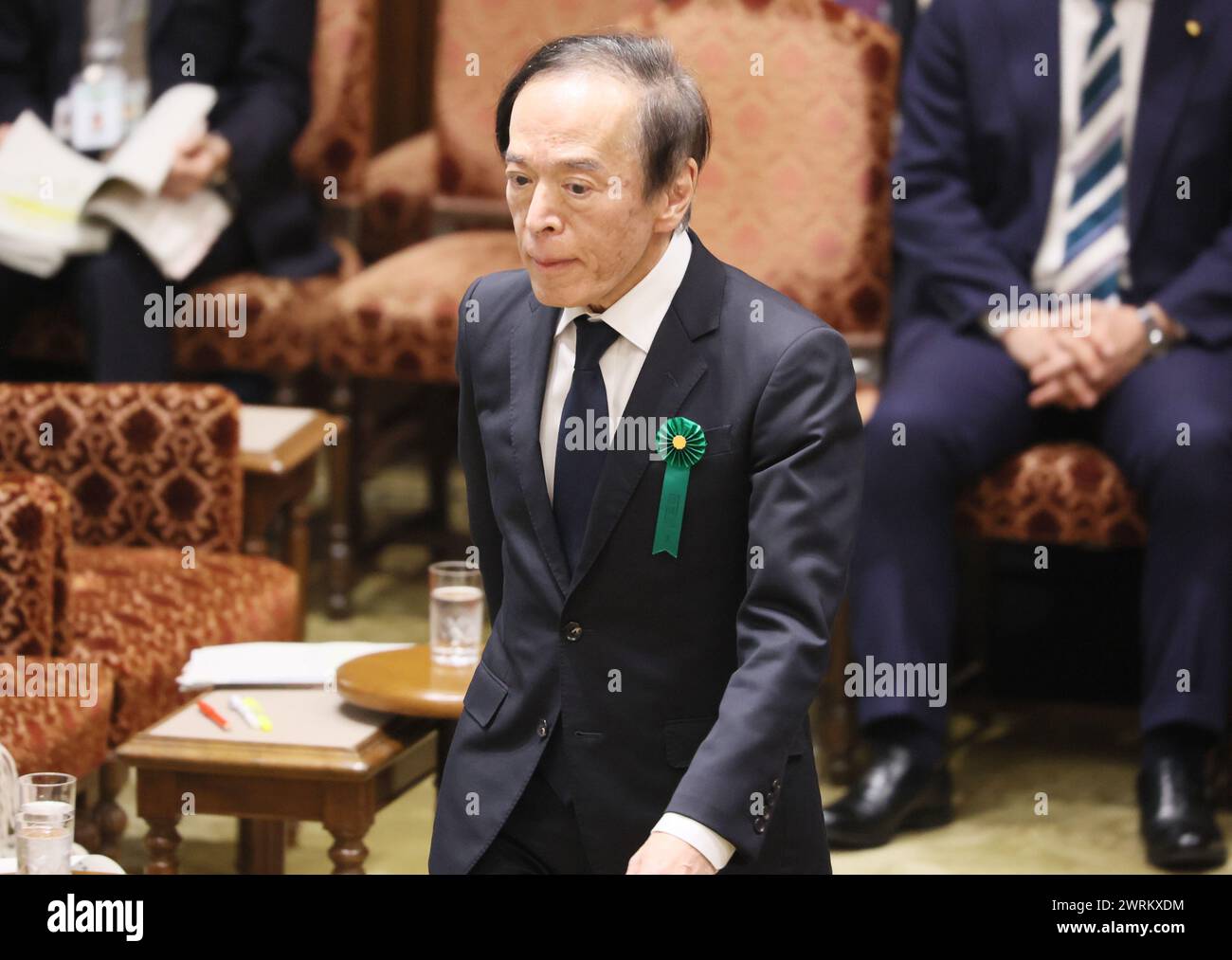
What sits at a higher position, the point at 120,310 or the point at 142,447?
the point at 120,310

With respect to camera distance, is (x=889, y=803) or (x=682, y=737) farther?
(x=889, y=803)

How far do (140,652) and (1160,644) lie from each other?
187 centimetres

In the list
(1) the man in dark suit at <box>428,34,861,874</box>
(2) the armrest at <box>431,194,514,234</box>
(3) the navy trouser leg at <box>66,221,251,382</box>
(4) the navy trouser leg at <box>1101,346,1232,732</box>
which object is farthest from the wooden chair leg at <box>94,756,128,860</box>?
(2) the armrest at <box>431,194,514,234</box>

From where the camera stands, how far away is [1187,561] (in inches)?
142

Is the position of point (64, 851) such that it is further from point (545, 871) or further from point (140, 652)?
point (140, 652)

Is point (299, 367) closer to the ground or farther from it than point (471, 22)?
closer to the ground

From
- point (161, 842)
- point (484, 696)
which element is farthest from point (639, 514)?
point (161, 842)

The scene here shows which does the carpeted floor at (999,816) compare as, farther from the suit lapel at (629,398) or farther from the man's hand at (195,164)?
the suit lapel at (629,398)

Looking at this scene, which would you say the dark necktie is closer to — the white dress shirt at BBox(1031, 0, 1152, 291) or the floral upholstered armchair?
the floral upholstered armchair

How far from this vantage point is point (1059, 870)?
346 centimetres

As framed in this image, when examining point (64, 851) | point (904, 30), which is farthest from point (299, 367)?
point (64, 851)

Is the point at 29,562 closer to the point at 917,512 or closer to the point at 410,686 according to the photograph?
the point at 410,686

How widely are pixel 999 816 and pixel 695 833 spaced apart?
2.13 meters

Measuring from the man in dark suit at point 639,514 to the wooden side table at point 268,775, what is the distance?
74 cm
